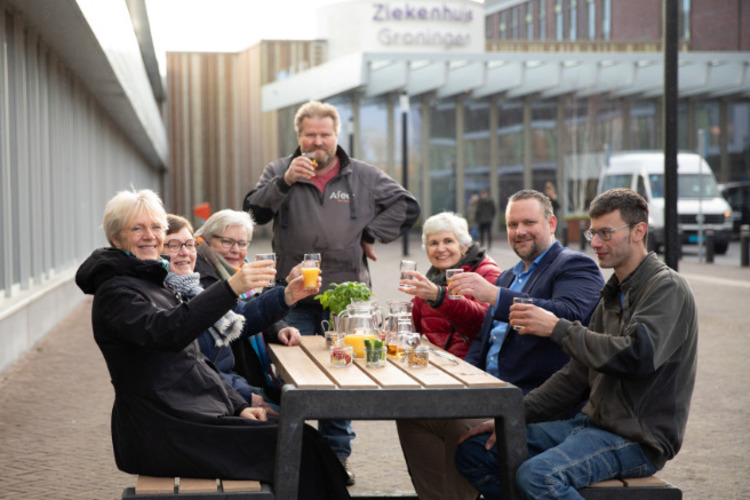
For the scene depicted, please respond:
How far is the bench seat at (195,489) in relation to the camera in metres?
3.34

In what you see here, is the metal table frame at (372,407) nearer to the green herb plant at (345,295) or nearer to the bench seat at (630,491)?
the bench seat at (630,491)

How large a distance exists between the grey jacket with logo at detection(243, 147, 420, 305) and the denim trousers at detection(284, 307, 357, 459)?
0.11m

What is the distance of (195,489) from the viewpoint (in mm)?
3400

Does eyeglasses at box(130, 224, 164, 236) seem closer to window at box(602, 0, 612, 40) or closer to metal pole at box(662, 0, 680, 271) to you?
metal pole at box(662, 0, 680, 271)

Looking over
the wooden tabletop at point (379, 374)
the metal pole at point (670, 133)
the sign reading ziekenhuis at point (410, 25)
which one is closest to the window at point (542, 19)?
the sign reading ziekenhuis at point (410, 25)

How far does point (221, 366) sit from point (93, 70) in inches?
445

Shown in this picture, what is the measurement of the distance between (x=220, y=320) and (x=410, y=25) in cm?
3448

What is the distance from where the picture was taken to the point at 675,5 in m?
8.66

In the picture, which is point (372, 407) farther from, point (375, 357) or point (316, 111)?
point (316, 111)

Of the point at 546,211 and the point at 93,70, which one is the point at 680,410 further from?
the point at 93,70

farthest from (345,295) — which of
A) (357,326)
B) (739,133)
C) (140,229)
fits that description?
(739,133)

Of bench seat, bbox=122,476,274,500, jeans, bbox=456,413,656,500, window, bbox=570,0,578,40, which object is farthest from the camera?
window, bbox=570,0,578,40

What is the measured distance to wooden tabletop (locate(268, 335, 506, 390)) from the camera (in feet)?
11.5

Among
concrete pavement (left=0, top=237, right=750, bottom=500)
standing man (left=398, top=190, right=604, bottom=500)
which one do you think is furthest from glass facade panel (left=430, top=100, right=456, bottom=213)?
standing man (left=398, top=190, right=604, bottom=500)
